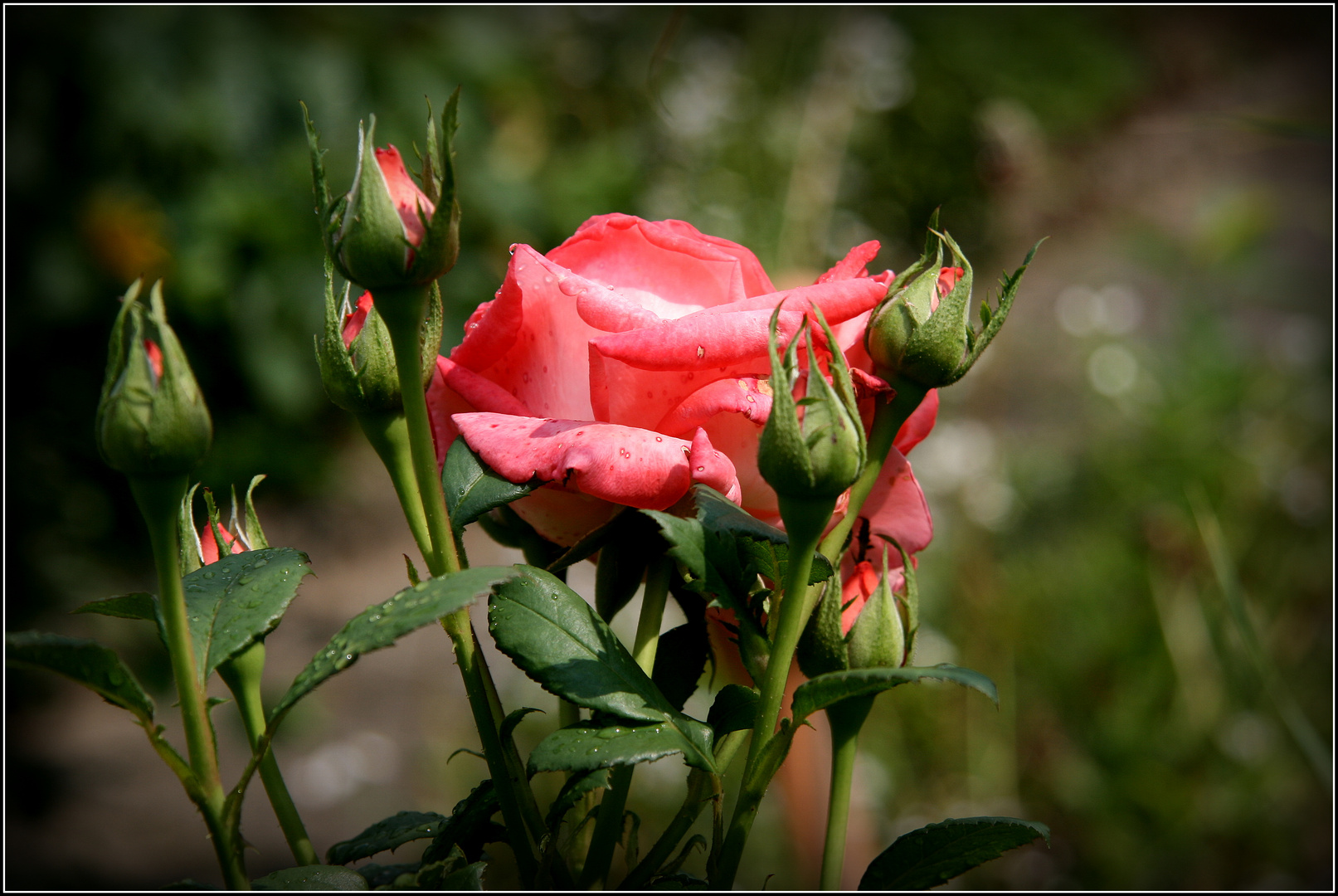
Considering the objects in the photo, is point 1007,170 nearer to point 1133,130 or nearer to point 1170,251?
point 1170,251

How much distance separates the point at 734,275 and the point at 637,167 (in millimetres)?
2104

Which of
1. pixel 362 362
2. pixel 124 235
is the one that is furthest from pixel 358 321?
pixel 124 235

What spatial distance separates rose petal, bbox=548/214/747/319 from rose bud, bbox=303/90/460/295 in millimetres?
66

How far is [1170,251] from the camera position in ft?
7.30

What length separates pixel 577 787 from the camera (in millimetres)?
249

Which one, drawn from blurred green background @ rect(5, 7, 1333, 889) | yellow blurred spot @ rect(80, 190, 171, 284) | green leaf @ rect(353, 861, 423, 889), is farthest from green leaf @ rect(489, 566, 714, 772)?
yellow blurred spot @ rect(80, 190, 171, 284)

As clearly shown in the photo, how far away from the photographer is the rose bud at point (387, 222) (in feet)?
0.75

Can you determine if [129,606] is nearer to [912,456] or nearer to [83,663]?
[83,663]

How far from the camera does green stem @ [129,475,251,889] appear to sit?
22cm

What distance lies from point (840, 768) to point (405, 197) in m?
0.22

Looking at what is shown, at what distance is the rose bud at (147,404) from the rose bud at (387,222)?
5cm

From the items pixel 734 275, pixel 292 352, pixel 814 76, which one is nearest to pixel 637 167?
pixel 814 76

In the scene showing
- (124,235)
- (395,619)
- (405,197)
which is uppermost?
(124,235)

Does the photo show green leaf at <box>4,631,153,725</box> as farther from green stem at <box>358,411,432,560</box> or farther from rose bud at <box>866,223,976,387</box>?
rose bud at <box>866,223,976,387</box>
